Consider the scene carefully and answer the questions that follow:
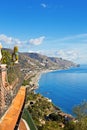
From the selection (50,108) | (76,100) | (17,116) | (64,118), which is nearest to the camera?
(17,116)

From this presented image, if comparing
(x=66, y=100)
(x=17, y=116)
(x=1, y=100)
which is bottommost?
(x=66, y=100)

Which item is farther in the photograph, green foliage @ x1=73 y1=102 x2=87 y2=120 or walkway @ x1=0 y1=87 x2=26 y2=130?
green foliage @ x1=73 y1=102 x2=87 y2=120

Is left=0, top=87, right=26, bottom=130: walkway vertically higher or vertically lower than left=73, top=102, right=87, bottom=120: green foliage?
higher

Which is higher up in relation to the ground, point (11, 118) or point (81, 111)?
point (11, 118)

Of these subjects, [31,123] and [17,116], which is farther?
[31,123]

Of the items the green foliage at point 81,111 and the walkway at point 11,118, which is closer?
the walkway at point 11,118

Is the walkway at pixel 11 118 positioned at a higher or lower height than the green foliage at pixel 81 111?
higher

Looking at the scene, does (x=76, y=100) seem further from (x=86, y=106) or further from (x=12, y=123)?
(x=12, y=123)

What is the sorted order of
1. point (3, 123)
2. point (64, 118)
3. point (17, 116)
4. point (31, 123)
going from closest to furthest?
point (3, 123) < point (17, 116) < point (31, 123) < point (64, 118)

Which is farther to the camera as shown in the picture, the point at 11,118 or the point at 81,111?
the point at 81,111

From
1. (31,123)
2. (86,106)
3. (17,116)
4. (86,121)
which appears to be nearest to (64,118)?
(86,106)

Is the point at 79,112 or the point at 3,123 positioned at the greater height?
the point at 3,123
